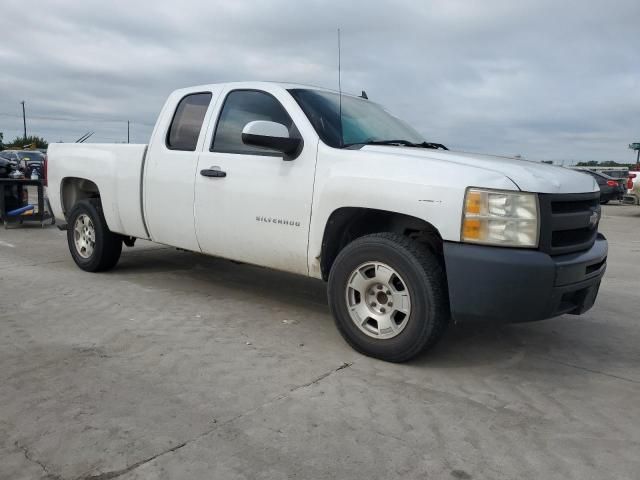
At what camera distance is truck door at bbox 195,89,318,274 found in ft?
14.4

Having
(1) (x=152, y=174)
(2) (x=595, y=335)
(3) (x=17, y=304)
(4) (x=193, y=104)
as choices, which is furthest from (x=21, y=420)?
(2) (x=595, y=335)

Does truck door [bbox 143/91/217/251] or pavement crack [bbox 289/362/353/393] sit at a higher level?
truck door [bbox 143/91/217/251]

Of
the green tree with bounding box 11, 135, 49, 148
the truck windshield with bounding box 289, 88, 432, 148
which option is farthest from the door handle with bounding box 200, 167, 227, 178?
the green tree with bounding box 11, 135, 49, 148

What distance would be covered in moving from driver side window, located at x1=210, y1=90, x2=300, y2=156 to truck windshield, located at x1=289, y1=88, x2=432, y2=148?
0.67 ft

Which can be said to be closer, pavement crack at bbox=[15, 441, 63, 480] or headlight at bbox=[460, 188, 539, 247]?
pavement crack at bbox=[15, 441, 63, 480]

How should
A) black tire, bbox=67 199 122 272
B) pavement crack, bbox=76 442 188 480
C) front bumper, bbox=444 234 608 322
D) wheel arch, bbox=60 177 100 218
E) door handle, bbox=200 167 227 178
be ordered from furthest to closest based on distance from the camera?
wheel arch, bbox=60 177 100 218
black tire, bbox=67 199 122 272
door handle, bbox=200 167 227 178
front bumper, bbox=444 234 608 322
pavement crack, bbox=76 442 188 480

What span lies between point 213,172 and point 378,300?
6.13 ft

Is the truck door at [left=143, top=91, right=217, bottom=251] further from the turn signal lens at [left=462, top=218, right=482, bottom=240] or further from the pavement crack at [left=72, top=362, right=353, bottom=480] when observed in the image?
the turn signal lens at [left=462, top=218, right=482, bottom=240]

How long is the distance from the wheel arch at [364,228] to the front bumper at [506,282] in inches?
16.7

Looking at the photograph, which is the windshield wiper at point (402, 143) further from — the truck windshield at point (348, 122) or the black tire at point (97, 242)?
the black tire at point (97, 242)

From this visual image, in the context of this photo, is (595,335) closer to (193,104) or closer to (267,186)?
(267,186)

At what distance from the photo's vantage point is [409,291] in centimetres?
373

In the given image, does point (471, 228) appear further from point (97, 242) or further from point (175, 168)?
point (97, 242)

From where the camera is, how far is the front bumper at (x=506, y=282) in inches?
135
